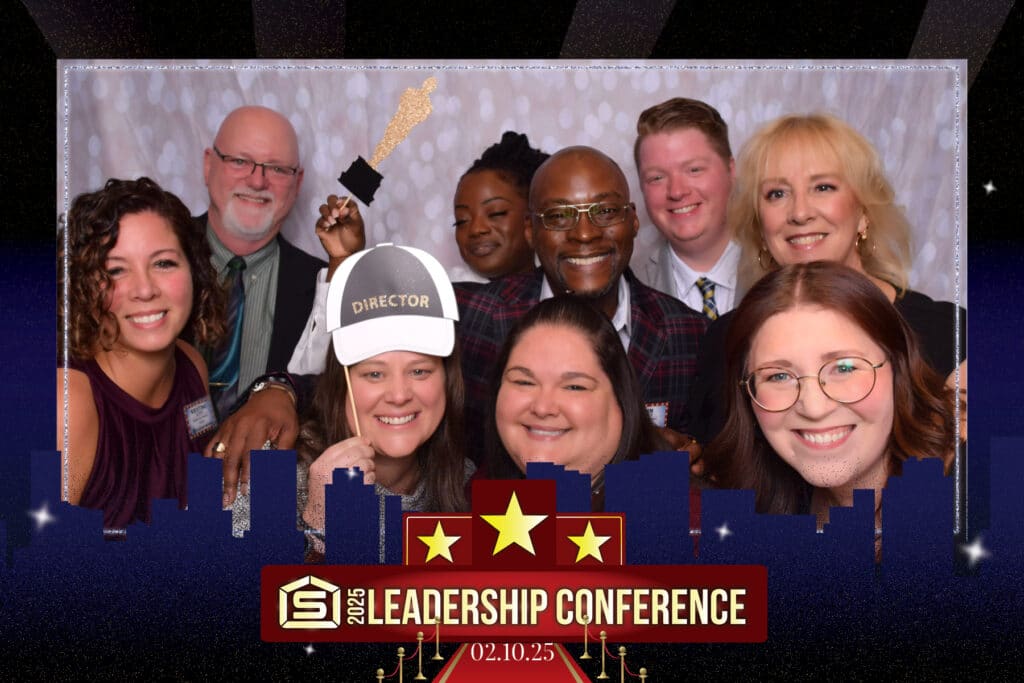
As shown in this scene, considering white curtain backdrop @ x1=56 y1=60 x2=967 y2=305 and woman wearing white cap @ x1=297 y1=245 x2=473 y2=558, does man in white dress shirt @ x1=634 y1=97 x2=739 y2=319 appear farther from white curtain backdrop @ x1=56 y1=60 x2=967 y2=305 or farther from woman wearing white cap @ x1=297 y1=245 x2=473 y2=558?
woman wearing white cap @ x1=297 y1=245 x2=473 y2=558

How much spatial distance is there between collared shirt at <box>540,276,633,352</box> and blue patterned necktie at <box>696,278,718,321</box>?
29cm

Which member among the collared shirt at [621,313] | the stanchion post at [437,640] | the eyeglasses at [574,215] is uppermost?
the eyeglasses at [574,215]

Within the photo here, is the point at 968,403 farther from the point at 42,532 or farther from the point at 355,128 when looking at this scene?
the point at 42,532

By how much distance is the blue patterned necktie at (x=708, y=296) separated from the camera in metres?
5.25

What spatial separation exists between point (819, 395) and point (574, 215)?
113 centimetres

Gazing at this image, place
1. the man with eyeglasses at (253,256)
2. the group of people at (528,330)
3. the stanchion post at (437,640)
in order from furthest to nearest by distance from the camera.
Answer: the man with eyeglasses at (253,256), the group of people at (528,330), the stanchion post at (437,640)

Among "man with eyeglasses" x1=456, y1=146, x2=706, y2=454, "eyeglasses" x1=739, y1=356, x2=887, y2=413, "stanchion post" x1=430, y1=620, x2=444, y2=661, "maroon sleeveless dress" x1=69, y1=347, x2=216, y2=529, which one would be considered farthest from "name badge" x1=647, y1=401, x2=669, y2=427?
"maroon sleeveless dress" x1=69, y1=347, x2=216, y2=529

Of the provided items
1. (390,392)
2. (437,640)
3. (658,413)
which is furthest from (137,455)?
(658,413)

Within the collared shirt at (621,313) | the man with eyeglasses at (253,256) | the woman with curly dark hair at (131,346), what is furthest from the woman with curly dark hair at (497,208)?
the woman with curly dark hair at (131,346)

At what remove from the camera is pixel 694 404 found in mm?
5215

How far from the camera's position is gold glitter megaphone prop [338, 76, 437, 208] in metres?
5.25

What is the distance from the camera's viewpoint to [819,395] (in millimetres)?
5090

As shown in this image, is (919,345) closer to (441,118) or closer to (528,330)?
(528,330)

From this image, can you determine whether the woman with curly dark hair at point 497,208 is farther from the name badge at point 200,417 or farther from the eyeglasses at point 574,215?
the name badge at point 200,417
